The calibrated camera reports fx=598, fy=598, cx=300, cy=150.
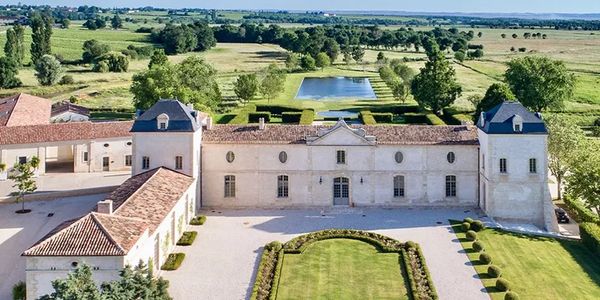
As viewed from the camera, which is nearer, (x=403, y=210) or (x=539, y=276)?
(x=539, y=276)

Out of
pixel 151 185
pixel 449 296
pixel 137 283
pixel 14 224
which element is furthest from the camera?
pixel 14 224

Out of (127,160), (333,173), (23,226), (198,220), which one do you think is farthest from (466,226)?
(127,160)

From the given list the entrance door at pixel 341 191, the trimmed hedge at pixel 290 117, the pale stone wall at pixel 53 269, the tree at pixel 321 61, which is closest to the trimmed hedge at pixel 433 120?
the trimmed hedge at pixel 290 117

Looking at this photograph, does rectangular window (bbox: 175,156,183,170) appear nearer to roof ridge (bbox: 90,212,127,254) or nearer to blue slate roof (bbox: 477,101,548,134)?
roof ridge (bbox: 90,212,127,254)

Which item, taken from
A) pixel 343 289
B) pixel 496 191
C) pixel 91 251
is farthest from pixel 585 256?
pixel 91 251

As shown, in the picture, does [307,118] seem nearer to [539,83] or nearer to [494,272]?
[539,83]

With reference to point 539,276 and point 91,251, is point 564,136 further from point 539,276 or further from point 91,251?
point 91,251

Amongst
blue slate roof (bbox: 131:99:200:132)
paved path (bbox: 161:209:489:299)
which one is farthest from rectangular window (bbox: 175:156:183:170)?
paved path (bbox: 161:209:489:299)
